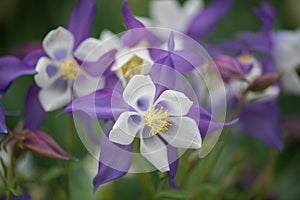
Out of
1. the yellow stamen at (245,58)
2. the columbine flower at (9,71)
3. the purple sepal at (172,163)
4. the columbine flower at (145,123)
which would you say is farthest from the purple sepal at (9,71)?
the yellow stamen at (245,58)

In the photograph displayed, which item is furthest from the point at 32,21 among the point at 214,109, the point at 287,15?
the point at 214,109

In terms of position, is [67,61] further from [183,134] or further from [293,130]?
[293,130]

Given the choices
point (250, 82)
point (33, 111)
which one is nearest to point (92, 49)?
point (33, 111)

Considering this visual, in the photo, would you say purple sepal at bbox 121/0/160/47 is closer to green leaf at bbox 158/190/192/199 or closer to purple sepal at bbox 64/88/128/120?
purple sepal at bbox 64/88/128/120

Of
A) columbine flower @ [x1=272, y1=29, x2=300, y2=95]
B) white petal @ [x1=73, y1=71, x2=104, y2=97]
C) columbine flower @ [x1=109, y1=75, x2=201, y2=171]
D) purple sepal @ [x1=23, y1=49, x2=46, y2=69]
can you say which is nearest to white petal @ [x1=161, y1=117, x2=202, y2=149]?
columbine flower @ [x1=109, y1=75, x2=201, y2=171]

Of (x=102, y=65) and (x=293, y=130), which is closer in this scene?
(x=102, y=65)

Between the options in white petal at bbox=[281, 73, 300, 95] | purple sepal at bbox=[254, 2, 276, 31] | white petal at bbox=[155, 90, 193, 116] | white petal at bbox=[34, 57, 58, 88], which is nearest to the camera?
white petal at bbox=[155, 90, 193, 116]
